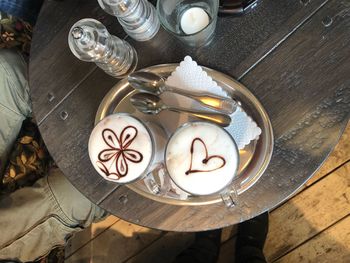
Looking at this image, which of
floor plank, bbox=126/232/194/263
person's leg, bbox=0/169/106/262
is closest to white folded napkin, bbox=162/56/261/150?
person's leg, bbox=0/169/106/262

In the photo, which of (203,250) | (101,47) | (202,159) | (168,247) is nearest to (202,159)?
(202,159)

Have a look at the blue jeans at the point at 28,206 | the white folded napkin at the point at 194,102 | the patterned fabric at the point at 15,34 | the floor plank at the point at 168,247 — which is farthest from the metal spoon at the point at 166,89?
the floor plank at the point at 168,247

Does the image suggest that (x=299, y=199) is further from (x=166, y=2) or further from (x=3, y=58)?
(x=3, y=58)

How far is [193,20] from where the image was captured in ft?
2.89

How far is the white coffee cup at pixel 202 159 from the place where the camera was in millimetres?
734

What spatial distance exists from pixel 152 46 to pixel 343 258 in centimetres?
91

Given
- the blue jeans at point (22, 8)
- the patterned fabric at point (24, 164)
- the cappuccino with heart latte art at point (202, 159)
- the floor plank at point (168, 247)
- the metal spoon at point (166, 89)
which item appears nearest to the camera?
the cappuccino with heart latte art at point (202, 159)

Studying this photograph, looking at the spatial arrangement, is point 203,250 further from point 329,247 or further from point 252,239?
point 329,247

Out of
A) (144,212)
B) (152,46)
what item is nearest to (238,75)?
(152,46)

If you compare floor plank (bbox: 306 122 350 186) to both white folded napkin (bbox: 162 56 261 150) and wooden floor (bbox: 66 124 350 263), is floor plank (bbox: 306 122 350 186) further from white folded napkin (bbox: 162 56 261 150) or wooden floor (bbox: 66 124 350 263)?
white folded napkin (bbox: 162 56 261 150)

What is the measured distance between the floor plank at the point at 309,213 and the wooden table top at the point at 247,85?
0.53 metres

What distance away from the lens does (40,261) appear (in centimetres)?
128

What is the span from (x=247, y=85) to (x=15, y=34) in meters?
0.76

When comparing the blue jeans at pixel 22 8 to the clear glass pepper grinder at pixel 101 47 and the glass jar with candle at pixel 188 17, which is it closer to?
the clear glass pepper grinder at pixel 101 47
